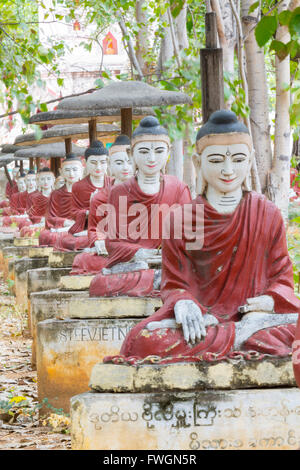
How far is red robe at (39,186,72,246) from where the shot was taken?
12414mm

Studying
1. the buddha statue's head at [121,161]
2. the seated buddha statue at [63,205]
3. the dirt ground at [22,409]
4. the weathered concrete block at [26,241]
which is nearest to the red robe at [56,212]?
the seated buddha statue at [63,205]

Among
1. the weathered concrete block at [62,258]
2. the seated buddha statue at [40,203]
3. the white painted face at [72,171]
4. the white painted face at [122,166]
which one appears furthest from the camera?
the seated buddha statue at [40,203]

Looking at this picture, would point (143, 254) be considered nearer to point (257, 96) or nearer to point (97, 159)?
point (257, 96)

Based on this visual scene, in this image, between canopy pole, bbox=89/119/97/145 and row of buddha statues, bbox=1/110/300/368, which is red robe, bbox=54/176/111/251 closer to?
canopy pole, bbox=89/119/97/145

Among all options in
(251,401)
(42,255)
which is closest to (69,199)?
(42,255)

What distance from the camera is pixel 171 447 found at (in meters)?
4.31

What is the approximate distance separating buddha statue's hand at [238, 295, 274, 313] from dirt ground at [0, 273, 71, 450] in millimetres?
Answer: 1623

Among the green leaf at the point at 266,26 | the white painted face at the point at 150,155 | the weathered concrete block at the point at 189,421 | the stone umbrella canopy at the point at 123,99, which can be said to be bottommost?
the weathered concrete block at the point at 189,421

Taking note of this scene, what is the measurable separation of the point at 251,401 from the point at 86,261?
158 inches

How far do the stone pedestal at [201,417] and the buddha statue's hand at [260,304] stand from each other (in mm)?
479

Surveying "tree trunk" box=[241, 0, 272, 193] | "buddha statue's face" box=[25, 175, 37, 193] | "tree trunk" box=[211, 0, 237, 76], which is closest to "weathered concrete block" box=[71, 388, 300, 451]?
"tree trunk" box=[241, 0, 272, 193]

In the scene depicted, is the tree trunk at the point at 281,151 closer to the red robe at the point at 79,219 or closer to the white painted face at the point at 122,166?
the white painted face at the point at 122,166

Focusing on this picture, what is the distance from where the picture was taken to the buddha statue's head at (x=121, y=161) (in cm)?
877

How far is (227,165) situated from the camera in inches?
196
